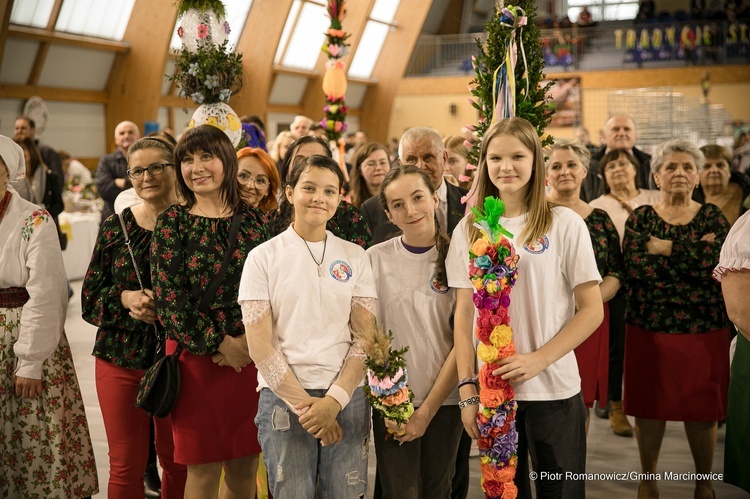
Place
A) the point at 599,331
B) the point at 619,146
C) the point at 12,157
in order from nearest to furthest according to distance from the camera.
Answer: the point at 12,157, the point at 599,331, the point at 619,146

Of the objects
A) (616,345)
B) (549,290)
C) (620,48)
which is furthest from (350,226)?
(620,48)

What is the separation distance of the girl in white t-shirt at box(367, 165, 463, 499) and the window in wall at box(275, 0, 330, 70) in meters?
16.4

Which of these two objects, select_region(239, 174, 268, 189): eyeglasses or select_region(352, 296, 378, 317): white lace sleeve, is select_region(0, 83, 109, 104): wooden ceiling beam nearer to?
select_region(239, 174, 268, 189): eyeglasses

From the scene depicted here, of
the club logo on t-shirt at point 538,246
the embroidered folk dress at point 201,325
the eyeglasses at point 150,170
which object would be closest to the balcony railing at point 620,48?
the eyeglasses at point 150,170

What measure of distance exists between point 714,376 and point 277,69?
55.1ft

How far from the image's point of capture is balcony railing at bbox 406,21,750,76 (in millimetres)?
21172

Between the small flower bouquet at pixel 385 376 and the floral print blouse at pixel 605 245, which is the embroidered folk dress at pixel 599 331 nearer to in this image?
the floral print blouse at pixel 605 245

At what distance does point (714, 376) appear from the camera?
371 cm

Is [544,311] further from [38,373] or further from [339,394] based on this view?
[38,373]

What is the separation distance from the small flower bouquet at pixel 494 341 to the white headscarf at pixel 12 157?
74.9 inches

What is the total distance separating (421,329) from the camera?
2777 millimetres

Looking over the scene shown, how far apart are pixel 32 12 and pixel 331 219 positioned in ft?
38.7

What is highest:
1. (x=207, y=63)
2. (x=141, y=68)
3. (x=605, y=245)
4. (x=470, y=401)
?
(x=141, y=68)

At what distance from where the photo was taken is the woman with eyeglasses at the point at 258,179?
3.77 metres
